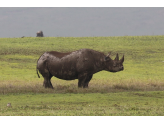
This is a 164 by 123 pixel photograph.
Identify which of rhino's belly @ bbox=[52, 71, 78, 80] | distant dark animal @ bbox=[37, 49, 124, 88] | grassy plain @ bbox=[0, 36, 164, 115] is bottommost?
grassy plain @ bbox=[0, 36, 164, 115]

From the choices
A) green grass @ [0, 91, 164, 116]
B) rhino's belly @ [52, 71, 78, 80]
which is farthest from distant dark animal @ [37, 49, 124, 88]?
green grass @ [0, 91, 164, 116]

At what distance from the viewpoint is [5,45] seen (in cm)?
4850

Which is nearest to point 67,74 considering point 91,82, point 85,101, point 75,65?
point 75,65

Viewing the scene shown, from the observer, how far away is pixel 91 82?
26531 millimetres

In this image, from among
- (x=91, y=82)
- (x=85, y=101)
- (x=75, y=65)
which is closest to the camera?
(x=85, y=101)

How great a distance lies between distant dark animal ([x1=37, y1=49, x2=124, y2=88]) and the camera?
22.3 meters

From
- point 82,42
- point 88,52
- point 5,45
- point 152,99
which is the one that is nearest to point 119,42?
point 82,42

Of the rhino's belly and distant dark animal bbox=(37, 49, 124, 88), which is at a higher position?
distant dark animal bbox=(37, 49, 124, 88)

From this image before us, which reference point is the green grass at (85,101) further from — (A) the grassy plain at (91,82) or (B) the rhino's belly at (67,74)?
(B) the rhino's belly at (67,74)

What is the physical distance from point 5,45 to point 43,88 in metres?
27.3

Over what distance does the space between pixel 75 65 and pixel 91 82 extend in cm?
447

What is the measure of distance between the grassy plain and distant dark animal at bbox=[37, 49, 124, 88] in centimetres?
74

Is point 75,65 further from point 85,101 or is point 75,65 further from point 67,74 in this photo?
point 85,101

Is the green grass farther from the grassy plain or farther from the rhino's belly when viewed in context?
the rhino's belly
